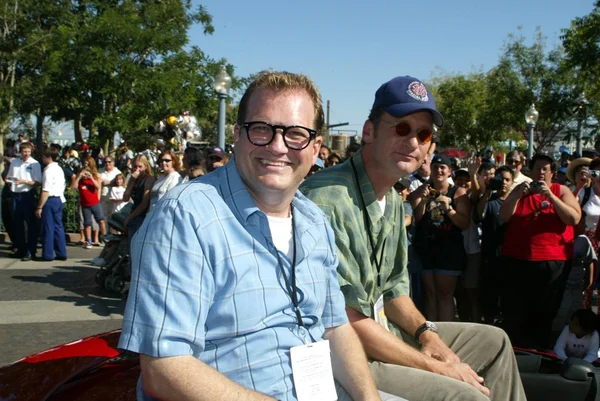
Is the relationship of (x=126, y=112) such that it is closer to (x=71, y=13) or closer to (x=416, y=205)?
(x=71, y=13)

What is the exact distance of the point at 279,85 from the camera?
2145mm

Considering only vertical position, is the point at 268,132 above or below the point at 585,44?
below

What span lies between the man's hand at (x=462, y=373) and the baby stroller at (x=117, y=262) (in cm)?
648

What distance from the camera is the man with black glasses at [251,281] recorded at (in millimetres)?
1817

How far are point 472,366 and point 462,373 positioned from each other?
0.25 metres

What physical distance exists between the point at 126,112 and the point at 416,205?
1985 cm

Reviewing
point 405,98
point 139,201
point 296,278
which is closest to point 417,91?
point 405,98

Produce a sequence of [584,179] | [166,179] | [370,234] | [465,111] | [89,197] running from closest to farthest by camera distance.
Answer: [370,234] → [584,179] → [166,179] → [89,197] → [465,111]

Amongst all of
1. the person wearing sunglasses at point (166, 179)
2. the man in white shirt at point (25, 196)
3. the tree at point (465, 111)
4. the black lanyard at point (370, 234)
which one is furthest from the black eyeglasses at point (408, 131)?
the tree at point (465, 111)

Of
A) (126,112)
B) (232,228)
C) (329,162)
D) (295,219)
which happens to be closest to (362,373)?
(295,219)

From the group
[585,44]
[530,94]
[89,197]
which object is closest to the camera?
[89,197]

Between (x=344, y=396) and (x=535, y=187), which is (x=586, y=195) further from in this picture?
(x=344, y=396)

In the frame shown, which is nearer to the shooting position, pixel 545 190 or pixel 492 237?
pixel 545 190

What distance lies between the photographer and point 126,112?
80.5 feet
